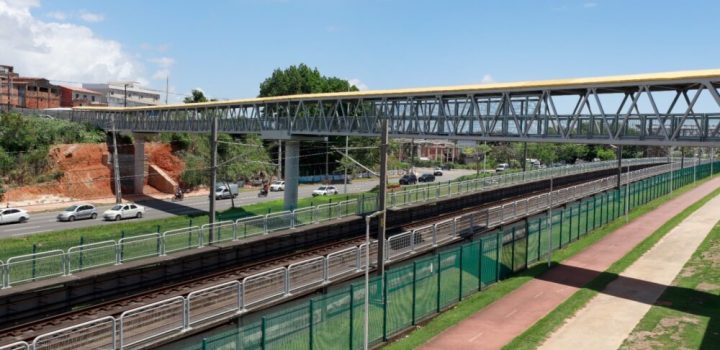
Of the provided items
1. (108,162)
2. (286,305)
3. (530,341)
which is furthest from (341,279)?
(108,162)

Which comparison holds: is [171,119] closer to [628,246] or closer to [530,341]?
[628,246]

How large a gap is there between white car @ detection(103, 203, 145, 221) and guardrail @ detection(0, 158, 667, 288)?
20411 mm

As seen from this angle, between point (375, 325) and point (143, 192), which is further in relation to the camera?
point (143, 192)

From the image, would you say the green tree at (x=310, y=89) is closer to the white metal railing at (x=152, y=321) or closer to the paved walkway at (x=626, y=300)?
the paved walkway at (x=626, y=300)

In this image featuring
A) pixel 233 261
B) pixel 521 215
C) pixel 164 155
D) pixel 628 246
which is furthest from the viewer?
pixel 164 155

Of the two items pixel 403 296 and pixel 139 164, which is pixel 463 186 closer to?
pixel 403 296

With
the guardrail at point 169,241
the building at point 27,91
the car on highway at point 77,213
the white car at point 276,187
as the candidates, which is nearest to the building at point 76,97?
the building at point 27,91

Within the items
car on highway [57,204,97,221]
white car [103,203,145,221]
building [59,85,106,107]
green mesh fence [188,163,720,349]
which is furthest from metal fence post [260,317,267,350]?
building [59,85,106,107]

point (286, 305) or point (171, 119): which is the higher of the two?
point (171, 119)

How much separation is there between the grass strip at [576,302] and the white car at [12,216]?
3990 cm

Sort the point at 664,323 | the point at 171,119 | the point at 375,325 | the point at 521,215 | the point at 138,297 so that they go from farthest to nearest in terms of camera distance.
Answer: the point at 171,119, the point at 521,215, the point at 138,297, the point at 664,323, the point at 375,325

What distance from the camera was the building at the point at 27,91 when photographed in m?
95.1

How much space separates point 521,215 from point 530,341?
20422 mm

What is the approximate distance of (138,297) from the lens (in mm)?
22250
